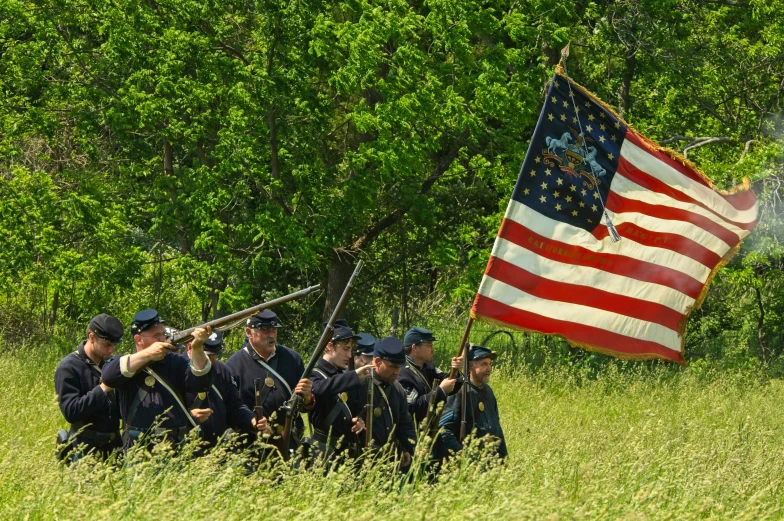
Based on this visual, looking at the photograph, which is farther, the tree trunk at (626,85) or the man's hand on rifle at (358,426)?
the tree trunk at (626,85)

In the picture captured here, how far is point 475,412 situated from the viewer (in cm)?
899

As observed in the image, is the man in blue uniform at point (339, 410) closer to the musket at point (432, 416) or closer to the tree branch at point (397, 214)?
the musket at point (432, 416)

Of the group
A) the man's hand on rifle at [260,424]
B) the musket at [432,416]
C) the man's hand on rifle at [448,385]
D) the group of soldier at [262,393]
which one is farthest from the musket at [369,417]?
the man's hand on rifle at [260,424]

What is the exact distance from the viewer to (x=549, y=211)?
864cm

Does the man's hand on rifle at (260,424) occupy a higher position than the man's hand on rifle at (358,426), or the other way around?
the man's hand on rifle at (358,426)

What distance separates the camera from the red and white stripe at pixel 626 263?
27.8ft

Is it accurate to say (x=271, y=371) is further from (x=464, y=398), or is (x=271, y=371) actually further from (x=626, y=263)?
(x=626, y=263)

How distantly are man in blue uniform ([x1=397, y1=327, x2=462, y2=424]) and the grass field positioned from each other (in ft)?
2.80

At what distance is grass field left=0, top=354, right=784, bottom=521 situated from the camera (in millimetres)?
5602

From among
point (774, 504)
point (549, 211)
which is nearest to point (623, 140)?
point (549, 211)

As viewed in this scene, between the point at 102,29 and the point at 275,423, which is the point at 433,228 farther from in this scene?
the point at 275,423

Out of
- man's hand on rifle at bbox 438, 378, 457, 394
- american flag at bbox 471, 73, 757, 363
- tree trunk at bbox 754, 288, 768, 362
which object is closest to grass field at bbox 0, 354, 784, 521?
man's hand on rifle at bbox 438, 378, 457, 394

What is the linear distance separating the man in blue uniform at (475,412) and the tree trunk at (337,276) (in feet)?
36.7

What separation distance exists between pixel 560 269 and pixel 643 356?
2.81 feet
